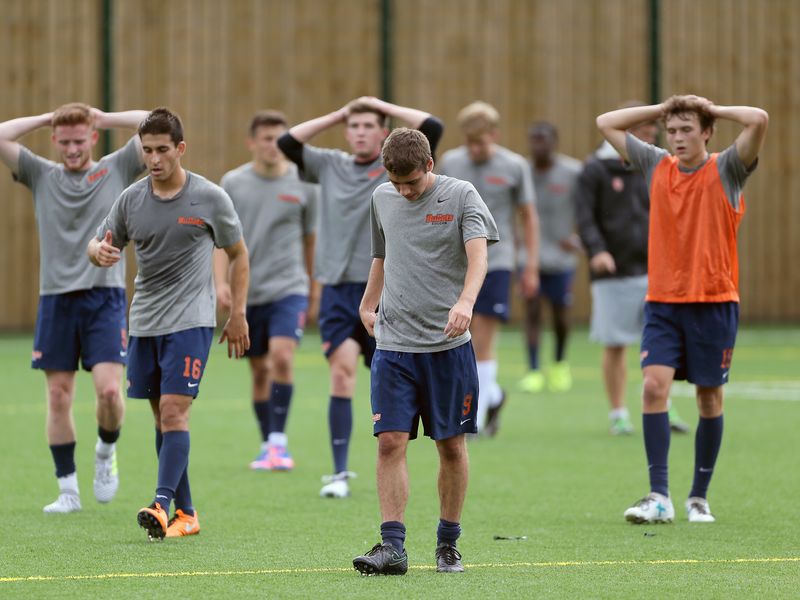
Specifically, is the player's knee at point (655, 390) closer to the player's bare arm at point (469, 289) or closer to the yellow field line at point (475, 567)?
the yellow field line at point (475, 567)

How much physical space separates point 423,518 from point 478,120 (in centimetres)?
440

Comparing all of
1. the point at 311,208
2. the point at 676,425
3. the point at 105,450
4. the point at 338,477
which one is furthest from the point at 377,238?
the point at 676,425

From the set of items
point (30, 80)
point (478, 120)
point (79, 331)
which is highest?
point (30, 80)

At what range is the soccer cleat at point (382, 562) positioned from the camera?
632 cm

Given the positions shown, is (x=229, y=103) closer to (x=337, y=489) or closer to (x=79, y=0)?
(x=79, y=0)

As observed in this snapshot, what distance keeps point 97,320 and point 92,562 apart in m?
1.96

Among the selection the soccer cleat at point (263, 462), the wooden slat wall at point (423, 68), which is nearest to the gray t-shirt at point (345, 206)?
the soccer cleat at point (263, 462)

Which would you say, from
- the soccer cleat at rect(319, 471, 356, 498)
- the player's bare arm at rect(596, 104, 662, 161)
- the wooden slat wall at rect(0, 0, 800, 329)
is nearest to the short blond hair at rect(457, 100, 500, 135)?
the player's bare arm at rect(596, 104, 662, 161)

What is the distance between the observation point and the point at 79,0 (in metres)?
21.5

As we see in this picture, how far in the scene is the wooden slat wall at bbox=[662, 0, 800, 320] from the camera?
76.8ft

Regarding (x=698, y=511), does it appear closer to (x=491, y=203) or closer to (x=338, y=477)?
(x=338, y=477)

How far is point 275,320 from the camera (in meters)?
10.3

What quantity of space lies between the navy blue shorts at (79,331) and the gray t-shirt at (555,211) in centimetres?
768

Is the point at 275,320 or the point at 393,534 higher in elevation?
the point at 275,320
